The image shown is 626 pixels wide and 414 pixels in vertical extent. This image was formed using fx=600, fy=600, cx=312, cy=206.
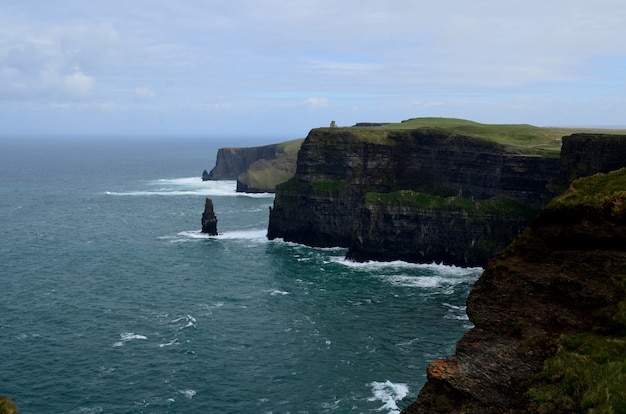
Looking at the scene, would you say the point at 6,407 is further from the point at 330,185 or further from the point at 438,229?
the point at 330,185

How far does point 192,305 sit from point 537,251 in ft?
204

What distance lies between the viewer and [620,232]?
33906 millimetres

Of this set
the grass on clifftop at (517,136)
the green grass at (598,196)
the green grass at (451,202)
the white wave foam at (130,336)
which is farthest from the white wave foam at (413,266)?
the green grass at (598,196)

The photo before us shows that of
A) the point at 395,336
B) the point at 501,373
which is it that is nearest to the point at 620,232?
the point at 501,373

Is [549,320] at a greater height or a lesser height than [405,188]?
lesser

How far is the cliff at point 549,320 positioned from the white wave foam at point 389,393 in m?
23.7

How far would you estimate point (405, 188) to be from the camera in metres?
139

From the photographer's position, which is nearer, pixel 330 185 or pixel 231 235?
pixel 330 185

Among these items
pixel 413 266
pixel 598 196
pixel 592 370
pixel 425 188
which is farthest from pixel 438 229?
pixel 592 370

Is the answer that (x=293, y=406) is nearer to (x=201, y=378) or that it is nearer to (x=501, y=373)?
(x=201, y=378)

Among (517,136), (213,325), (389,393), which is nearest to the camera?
(389,393)

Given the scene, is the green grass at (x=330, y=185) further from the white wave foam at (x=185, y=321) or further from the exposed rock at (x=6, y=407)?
the exposed rock at (x=6, y=407)

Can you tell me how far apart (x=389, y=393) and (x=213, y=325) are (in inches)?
1165

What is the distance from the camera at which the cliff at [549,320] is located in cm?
2927
